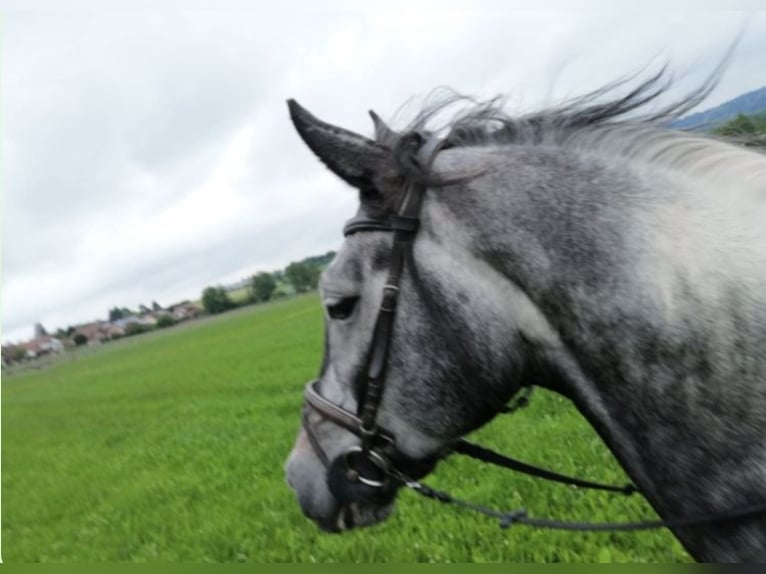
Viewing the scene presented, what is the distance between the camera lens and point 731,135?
2.30 m

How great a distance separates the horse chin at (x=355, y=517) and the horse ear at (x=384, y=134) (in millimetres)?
1336

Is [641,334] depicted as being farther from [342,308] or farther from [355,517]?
[355,517]

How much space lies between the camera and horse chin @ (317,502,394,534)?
2564mm

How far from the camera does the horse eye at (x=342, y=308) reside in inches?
91.7

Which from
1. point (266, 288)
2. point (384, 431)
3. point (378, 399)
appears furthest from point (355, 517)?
point (266, 288)

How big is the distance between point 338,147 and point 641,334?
112 centimetres

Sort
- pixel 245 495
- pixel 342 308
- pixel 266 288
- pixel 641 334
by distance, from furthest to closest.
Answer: pixel 266 288 < pixel 245 495 < pixel 342 308 < pixel 641 334

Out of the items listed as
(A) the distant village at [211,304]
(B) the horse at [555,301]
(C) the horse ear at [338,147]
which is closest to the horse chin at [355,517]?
(B) the horse at [555,301]

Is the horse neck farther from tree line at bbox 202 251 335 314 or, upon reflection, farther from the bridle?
tree line at bbox 202 251 335 314

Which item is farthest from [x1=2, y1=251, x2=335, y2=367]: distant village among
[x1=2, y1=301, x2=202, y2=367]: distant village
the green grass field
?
the green grass field

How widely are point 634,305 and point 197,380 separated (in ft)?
65.7

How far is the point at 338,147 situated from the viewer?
2256 millimetres

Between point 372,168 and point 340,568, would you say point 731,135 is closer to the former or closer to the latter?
point 372,168

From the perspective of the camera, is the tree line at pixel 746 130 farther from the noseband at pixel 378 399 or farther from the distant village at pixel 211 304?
the distant village at pixel 211 304
